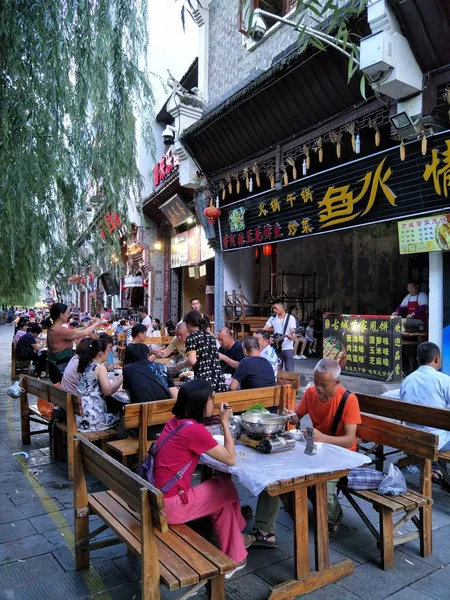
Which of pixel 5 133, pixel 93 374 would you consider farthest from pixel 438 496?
pixel 5 133

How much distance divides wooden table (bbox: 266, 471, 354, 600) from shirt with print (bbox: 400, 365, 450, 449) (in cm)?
185

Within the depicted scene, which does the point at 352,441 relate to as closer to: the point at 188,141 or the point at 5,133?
the point at 5,133

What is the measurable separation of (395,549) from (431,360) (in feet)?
6.11

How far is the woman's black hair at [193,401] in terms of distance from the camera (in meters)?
2.92

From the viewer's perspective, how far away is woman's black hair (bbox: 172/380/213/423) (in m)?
2.92

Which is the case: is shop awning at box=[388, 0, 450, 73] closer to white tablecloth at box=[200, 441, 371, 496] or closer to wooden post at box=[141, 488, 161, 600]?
white tablecloth at box=[200, 441, 371, 496]

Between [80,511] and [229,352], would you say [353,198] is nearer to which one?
[229,352]

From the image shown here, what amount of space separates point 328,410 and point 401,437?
0.60 meters

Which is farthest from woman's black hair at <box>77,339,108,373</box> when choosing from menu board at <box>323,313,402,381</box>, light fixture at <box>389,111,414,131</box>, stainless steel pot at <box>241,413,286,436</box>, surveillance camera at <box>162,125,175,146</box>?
surveillance camera at <box>162,125,175,146</box>

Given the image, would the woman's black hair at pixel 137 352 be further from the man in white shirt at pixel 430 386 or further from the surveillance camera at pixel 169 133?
the surveillance camera at pixel 169 133

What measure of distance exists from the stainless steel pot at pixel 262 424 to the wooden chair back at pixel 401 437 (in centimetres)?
103

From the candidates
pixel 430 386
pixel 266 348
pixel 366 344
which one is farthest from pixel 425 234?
pixel 430 386

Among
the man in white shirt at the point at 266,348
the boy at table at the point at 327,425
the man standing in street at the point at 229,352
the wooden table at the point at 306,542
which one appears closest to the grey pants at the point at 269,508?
the boy at table at the point at 327,425

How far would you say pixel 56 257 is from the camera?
5070mm
